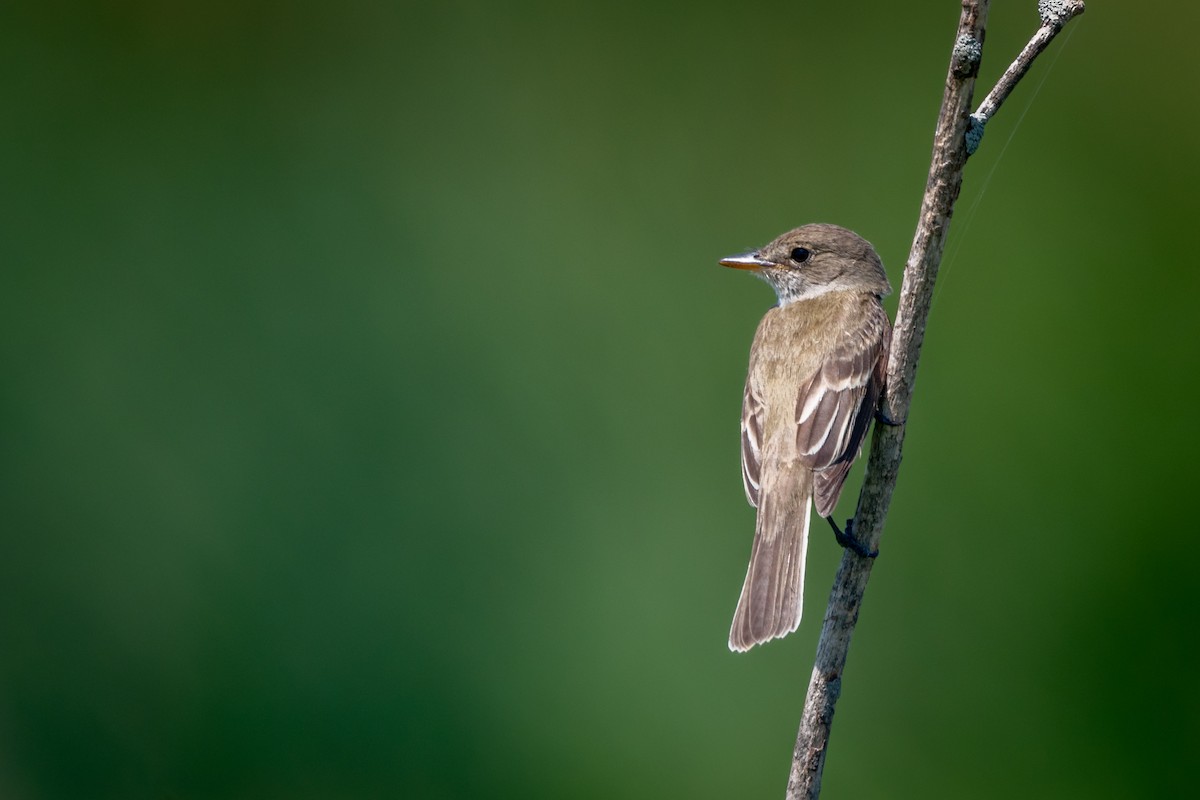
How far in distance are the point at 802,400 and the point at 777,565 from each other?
0.49 meters

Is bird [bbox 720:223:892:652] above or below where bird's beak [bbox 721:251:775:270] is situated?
below

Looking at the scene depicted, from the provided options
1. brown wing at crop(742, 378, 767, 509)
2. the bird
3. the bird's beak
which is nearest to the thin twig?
the bird

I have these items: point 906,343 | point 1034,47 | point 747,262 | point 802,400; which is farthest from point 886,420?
point 747,262

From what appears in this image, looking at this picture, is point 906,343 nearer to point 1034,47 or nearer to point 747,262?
point 1034,47

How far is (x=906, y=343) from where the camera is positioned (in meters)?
2.53

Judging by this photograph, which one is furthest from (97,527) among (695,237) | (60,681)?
(695,237)

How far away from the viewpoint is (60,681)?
5.05 metres

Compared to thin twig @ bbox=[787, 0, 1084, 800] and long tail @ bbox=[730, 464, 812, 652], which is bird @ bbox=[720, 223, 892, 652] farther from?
thin twig @ bbox=[787, 0, 1084, 800]

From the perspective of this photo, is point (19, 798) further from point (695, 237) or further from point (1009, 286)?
point (1009, 286)

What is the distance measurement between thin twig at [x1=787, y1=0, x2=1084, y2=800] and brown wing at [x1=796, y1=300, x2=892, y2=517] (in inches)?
16.9

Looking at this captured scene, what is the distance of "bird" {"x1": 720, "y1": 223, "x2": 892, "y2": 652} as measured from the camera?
3.05 m

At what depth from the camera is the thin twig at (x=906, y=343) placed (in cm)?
232

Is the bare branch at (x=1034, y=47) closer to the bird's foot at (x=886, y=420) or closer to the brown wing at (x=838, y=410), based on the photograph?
the bird's foot at (x=886, y=420)

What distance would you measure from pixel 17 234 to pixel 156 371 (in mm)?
1022
